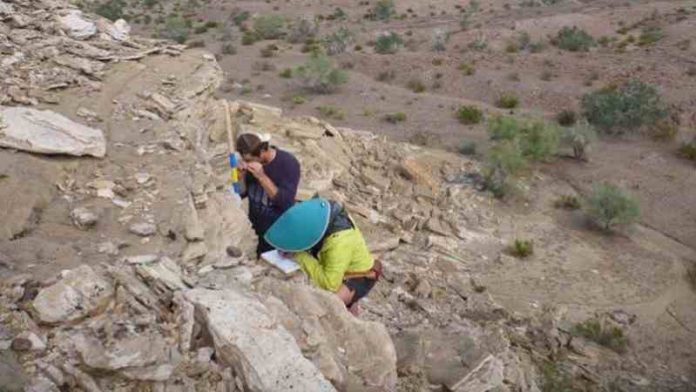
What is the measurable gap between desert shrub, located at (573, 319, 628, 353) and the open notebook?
18.2 ft

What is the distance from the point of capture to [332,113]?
19.3m

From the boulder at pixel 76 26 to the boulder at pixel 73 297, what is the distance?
21.4ft

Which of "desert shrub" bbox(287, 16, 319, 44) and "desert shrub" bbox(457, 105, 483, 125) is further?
"desert shrub" bbox(287, 16, 319, 44)

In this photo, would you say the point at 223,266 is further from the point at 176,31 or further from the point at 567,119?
the point at 176,31

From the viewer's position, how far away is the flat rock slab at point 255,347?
159 inches

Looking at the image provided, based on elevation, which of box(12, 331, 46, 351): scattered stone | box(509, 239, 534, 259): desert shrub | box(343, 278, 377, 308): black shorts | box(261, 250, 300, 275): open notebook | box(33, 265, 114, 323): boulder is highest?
box(33, 265, 114, 323): boulder

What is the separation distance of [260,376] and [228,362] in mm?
239

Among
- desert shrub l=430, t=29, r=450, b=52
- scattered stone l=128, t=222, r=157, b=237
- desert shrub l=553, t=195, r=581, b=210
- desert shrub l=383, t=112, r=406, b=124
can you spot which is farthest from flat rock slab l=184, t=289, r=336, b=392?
desert shrub l=430, t=29, r=450, b=52

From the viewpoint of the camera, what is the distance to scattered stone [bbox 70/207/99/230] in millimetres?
5875

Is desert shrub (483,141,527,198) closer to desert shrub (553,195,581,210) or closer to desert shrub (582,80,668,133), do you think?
desert shrub (553,195,581,210)

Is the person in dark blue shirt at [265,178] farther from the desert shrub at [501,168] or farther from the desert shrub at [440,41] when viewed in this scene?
the desert shrub at [440,41]

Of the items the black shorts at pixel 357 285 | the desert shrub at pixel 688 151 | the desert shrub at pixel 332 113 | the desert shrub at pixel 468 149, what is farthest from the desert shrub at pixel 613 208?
the black shorts at pixel 357 285

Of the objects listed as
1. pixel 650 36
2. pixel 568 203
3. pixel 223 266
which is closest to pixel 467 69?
pixel 650 36

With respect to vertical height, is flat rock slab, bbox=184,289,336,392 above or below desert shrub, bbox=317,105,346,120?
above
